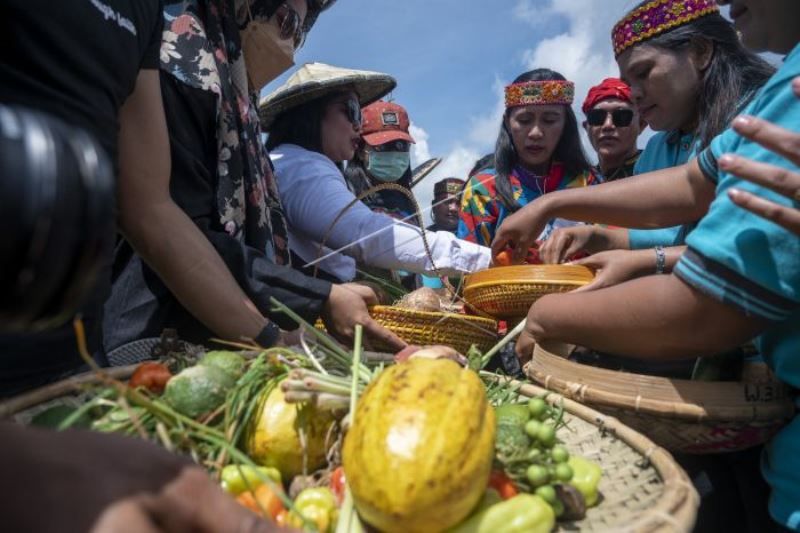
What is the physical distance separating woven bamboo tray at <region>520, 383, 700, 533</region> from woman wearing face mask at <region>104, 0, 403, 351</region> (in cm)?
67

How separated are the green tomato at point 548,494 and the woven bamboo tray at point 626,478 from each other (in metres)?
0.07

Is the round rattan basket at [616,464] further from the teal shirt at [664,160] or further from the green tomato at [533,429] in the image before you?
the teal shirt at [664,160]

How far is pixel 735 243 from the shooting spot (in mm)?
1097

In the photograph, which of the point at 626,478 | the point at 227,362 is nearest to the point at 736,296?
the point at 626,478

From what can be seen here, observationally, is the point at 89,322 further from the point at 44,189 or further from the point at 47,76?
the point at 44,189

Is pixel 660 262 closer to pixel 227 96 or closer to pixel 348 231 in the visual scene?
pixel 348 231

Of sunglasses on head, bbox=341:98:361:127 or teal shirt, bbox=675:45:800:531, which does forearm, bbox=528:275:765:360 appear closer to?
teal shirt, bbox=675:45:800:531

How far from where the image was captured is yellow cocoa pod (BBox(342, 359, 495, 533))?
85 cm

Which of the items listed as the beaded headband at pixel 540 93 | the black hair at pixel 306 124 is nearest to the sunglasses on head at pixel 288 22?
the black hair at pixel 306 124

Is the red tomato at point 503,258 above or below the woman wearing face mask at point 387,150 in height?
below

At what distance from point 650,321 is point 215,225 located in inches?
51.5

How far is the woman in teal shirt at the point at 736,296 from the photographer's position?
107 cm

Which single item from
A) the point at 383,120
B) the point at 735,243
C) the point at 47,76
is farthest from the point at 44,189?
the point at 383,120

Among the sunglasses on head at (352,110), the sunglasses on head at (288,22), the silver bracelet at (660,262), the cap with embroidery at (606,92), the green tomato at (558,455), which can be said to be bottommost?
the green tomato at (558,455)
